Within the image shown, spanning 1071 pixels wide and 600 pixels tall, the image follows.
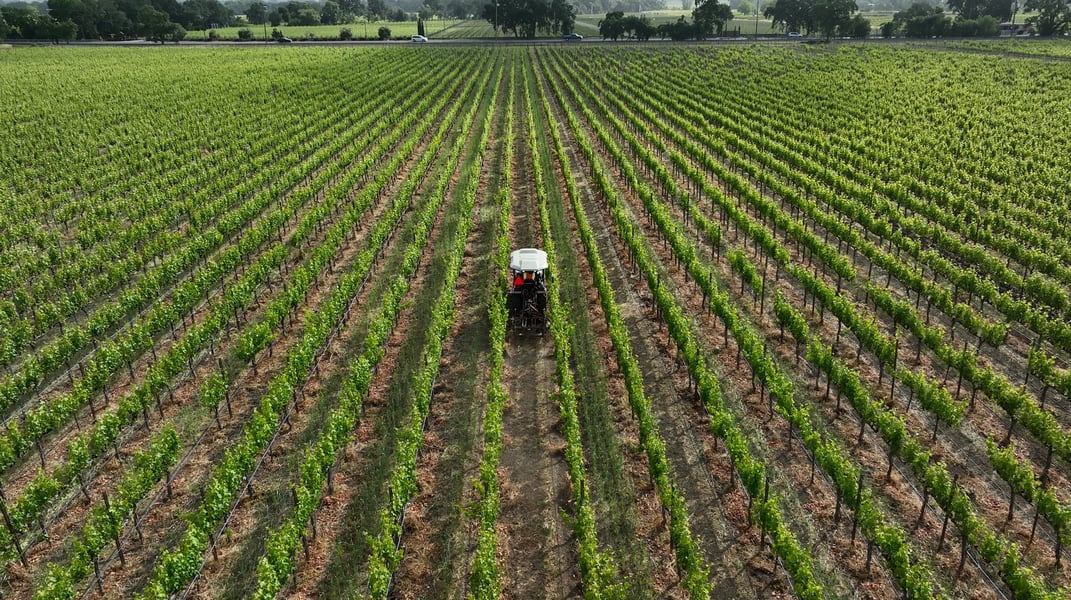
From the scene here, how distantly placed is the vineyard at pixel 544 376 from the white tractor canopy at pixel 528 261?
118 centimetres

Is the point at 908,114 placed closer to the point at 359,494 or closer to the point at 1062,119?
the point at 1062,119

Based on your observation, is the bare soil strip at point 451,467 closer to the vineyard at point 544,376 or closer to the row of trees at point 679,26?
the vineyard at point 544,376

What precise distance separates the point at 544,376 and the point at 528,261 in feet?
14.5

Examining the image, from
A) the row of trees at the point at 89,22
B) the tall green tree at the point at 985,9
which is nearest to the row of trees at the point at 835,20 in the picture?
the tall green tree at the point at 985,9

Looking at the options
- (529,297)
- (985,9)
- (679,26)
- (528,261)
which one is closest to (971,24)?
(985,9)

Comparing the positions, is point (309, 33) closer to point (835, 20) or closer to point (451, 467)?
point (835, 20)

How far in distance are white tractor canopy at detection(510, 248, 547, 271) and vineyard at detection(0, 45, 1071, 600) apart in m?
1.18

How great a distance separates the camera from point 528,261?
73.8 feet

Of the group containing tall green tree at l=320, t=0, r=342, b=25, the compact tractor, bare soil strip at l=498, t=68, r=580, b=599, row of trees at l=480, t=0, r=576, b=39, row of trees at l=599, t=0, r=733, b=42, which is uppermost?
tall green tree at l=320, t=0, r=342, b=25

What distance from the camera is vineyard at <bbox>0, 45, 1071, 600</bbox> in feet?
43.8

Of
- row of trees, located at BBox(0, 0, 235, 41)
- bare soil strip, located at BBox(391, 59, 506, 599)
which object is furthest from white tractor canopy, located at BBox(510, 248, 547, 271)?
row of trees, located at BBox(0, 0, 235, 41)

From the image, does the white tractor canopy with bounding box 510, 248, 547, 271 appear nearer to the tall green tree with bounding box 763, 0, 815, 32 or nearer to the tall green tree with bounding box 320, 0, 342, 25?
the tall green tree with bounding box 763, 0, 815, 32

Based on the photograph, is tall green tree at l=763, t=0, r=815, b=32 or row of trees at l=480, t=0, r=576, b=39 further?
row of trees at l=480, t=0, r=576, b=39

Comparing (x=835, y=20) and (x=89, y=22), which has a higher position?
(x=835, y=20)
